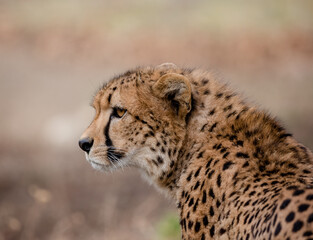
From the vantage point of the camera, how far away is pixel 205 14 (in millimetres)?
12758

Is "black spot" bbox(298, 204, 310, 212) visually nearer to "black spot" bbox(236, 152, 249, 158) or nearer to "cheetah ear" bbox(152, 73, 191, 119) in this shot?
"black spot" bbox(236, 152, 249, 158)

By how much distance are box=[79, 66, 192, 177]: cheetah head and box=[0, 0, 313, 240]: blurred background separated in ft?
11.5

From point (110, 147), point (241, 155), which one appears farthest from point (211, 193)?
point (110, 147)

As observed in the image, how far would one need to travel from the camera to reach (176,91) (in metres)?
3.66

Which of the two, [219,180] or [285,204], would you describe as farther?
[219,180]

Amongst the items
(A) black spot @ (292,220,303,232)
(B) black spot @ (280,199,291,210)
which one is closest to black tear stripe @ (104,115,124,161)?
(B) black spot @ (280,199,291,210)

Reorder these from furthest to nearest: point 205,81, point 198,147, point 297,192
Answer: point 205,81 → point 198,147 → point 297,192

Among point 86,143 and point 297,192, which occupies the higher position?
point 86,143

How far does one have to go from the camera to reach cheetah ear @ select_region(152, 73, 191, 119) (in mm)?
3615

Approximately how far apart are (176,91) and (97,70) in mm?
8352

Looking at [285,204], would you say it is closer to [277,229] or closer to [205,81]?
[277,229]

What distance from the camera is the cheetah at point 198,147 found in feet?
10.3

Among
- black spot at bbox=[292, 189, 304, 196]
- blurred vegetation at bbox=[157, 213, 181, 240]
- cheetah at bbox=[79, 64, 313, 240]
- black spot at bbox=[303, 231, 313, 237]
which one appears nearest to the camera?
black spot at bbox=[303, 231, 313, 237]

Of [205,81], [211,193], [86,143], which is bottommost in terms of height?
[211,193]
